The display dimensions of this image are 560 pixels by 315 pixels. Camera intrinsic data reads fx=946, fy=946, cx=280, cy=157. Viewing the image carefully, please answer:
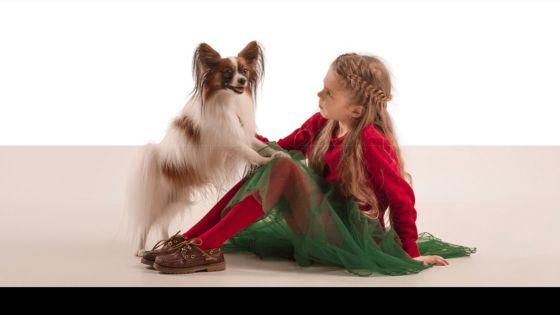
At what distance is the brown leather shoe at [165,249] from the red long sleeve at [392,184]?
2.44 ft

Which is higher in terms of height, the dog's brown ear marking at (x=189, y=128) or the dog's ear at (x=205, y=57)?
the dog's ear at (x=205, y=57)

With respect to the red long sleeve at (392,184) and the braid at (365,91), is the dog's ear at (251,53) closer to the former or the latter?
the braid at (365,91)

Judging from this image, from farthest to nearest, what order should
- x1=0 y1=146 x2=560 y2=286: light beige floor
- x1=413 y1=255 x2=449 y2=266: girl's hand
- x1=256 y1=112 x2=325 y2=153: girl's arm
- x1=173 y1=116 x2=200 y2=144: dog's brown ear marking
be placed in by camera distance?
x1=256 y1=112 x2=325 y2=153: girl's arm < x1=173 y1=116 x2=200 y2=144: dog's brown ear marking < x1=413 y1=255 x2=449 y2=266: girl's hand < x1=0 y1=146 x2=560 y2=286: light beige floor

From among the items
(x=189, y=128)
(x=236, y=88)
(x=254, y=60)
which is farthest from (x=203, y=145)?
(x=254, y=60)

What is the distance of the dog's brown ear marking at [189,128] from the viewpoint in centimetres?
364

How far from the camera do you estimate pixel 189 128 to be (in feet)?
12.0

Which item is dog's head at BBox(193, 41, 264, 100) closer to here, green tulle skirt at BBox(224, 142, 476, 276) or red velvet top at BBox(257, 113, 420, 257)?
green tulle skirt at BBox(224, 142, 476, 276)

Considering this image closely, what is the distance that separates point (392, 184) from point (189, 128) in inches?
32.4

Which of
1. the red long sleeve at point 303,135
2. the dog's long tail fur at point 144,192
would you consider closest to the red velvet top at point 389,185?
the red long sleeve at point 303,135

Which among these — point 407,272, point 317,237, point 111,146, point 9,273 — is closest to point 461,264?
point 407,272

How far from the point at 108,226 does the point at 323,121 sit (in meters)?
1.29

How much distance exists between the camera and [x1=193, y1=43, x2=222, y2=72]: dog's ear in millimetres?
3547

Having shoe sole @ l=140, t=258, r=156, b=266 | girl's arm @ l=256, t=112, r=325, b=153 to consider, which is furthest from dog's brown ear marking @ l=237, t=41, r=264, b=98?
shoe sole @ l=140, t=258, r=156, b=266

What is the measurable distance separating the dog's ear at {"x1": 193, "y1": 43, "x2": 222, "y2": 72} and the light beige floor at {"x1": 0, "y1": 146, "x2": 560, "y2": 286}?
0.76 meters
